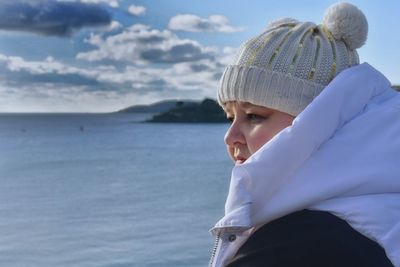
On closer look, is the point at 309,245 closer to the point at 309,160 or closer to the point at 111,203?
the point at 309,160

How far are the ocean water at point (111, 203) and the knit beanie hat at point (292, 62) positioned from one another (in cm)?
1181

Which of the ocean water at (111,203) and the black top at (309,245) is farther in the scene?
the ocean water at (111,203)

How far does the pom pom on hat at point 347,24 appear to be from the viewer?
1242mm

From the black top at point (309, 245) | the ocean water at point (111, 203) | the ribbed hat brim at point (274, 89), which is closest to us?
the black top at point (309, 245)

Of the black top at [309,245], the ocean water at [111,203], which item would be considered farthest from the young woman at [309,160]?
the ocean water at [111,203]

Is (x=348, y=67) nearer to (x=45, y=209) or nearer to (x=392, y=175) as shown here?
(x=392, y=175)

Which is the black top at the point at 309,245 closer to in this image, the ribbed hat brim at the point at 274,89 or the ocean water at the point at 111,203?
the ribbed hat brim at the point at 274,89

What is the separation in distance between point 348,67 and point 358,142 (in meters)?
0.16

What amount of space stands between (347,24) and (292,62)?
12cm

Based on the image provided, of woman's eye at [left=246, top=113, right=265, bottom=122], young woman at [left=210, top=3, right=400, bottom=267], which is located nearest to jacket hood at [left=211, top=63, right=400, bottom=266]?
young woman at [left=210, top=3, right=400, bottom=267]

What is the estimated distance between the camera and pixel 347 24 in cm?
124

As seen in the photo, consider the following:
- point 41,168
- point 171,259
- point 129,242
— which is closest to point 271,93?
point 171,259

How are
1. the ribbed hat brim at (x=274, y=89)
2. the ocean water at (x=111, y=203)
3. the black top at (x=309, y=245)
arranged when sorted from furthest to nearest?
the ocean water at (x=111, y=203)
the ribbed hat brim at (x=274, y=89)
the black top at (x=309, y=245)

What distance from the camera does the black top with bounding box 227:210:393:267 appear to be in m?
0.99
